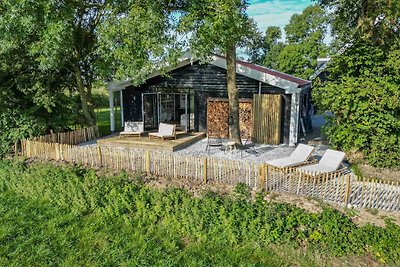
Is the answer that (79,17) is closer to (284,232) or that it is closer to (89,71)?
(89,71)

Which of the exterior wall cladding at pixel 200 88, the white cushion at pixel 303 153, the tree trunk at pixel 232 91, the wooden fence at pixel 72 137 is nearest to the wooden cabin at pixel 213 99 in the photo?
the exterior wall cladding at pixel 200 88

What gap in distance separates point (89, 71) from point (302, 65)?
25093 millimetres

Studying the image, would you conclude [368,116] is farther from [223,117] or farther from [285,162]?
[223,117]

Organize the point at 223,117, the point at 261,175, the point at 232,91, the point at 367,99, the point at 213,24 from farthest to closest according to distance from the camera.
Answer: the point at 223,117, the point at 232,91, the point at 367,99, the point at 213,24, the point at 261,175

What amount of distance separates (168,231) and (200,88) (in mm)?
8325

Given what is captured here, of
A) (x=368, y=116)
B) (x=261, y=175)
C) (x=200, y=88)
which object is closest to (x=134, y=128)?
(x=200, y=88)

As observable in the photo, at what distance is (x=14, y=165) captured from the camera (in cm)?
1044

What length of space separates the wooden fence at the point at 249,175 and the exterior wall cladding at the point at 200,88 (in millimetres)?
5495

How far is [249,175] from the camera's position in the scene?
7945 millimetres

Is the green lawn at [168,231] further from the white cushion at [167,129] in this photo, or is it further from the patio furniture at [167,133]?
the white cushion at [167,129]

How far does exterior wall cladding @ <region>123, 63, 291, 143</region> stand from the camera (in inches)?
520

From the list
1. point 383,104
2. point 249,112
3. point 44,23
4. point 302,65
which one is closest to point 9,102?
point 44,23

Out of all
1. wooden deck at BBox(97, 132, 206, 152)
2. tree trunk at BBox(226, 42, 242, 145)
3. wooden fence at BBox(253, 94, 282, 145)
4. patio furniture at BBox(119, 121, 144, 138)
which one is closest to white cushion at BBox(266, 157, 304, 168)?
tree trunk at BBox(226, 42, 242, 145)

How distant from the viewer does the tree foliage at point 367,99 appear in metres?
9.19
